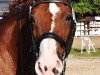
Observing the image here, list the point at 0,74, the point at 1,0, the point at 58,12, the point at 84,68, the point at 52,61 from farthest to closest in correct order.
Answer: the point at 84,68 < the point at 1,0 < the point at 0,74 < the point at 58,12 < the point at 52,61

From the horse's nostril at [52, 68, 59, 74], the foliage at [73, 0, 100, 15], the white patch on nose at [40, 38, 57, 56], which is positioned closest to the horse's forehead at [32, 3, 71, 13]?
the white patch on nose at [40, 38, 57, 56]

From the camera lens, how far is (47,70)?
13.4ft

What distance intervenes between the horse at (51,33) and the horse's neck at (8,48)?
0.50 metres

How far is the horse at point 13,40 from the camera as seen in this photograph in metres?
4.71

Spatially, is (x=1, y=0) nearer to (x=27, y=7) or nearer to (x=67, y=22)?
(x=27, y=7)

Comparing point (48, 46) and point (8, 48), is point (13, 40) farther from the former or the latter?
point (48, 46)

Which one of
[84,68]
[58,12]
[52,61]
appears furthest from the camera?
[84,68]

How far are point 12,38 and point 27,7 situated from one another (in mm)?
455

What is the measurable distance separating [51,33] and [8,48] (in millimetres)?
803

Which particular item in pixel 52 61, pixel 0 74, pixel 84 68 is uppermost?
pixel 52 61

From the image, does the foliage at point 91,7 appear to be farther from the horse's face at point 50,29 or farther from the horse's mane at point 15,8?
the horse's face at point 50,29

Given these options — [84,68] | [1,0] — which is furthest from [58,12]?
[84,68]

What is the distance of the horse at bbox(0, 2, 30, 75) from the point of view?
4715mm

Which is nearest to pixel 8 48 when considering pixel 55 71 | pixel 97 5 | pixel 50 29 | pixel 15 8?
pixel 15 8
